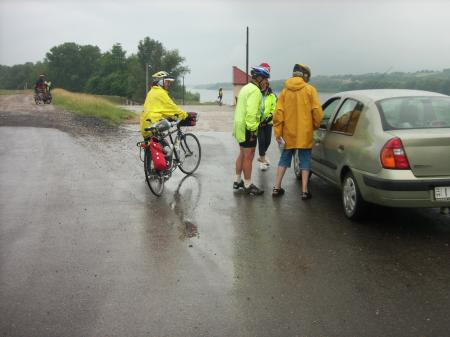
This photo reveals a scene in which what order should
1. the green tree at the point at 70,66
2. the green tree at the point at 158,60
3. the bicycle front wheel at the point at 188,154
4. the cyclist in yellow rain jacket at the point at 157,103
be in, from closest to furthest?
the cyclist in yellow rain jacket at the point at 157,103 → the bicycle front wheel at the point at 188,154 → the green tree at the point at 158,60 → the green tree at the point at 70,66

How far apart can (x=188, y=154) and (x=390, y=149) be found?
4.36 meters

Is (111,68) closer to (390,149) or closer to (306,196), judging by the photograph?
(306,196)

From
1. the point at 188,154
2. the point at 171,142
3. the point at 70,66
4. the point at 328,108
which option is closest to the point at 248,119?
the point at 328,108

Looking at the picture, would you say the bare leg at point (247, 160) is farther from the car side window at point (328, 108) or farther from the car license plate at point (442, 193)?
the car license plate at point (442, 193)

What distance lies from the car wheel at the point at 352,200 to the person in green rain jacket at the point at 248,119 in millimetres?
1590

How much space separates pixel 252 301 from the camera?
374 cm

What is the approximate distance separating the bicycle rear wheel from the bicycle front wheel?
1120 mm

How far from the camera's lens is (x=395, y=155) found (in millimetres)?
5027

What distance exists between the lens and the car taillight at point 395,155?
5012mm

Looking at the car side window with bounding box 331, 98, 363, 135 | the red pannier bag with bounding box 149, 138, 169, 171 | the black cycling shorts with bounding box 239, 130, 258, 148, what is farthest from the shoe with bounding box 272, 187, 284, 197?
the red pannier bag with bounding box 149, 138, 169, 171

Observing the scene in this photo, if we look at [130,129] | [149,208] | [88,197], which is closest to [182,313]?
[149,208]

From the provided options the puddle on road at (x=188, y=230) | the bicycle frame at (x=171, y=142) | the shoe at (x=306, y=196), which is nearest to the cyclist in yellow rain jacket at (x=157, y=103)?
the bicycle frame at (x=171, y=142)

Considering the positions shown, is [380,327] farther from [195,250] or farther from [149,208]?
[149,208]

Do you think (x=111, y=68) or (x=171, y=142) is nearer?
(x=171, y=142)
